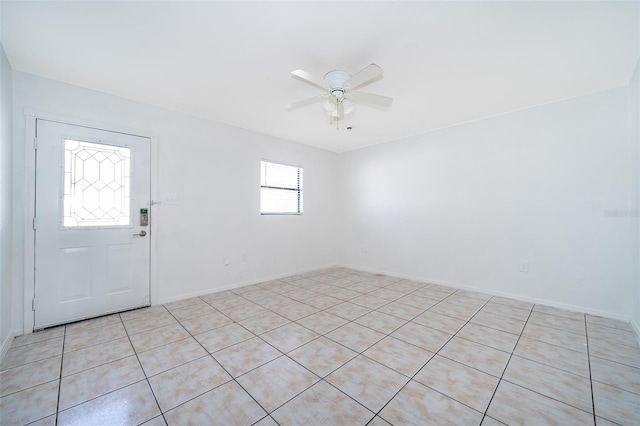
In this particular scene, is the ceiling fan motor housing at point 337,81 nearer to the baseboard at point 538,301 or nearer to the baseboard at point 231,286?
the baseboard at point 231,286

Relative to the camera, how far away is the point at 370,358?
82.3 inches

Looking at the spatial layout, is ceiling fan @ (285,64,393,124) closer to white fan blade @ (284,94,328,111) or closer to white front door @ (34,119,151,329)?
white fan blade @ (284,94,328,111)

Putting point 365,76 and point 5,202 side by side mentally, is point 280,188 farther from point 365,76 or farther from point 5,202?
point 5,202

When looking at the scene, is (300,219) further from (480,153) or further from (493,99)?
(493,99)

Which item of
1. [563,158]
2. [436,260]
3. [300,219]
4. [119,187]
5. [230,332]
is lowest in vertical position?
[230,332]

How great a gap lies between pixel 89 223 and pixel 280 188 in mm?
2679

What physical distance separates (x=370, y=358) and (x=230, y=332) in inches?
54.1

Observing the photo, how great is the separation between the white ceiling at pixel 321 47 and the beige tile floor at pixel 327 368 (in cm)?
252

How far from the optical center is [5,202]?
2242 millimetres

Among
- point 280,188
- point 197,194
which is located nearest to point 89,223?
point 197,194

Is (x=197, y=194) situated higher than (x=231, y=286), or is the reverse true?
(x=197, y=194)

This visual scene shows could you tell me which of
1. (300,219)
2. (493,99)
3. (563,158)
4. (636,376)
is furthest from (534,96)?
(300,219)

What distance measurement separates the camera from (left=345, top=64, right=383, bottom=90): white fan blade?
2014 mm

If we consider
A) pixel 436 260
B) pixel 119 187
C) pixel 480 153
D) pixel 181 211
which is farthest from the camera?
pixel 436 260
